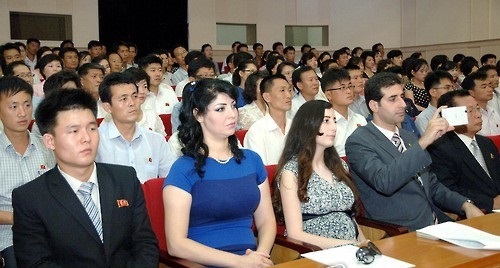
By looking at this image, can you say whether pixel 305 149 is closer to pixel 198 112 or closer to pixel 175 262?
pixel 198 112

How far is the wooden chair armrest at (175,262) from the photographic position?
2258mm

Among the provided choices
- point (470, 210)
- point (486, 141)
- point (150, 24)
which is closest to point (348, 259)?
point (470, 210)

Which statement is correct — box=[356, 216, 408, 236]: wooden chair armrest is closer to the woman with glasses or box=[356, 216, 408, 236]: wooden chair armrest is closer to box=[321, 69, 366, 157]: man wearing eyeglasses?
the woman with glasses

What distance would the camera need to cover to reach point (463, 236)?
214cm

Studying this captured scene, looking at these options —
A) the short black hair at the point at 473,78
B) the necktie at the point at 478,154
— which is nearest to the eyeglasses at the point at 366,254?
the necktie at the point at 478,154

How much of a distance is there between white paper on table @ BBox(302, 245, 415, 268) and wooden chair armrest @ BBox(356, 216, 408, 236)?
72 cm

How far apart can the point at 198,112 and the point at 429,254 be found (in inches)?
44.2

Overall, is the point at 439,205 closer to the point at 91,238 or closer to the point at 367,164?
the point at 367,164

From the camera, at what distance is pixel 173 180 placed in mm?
2402

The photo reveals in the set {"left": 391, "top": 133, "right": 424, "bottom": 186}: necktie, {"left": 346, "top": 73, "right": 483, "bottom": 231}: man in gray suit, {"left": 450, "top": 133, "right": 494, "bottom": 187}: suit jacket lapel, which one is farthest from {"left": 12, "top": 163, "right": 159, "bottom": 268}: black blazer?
{"left": 450, "top": 133, "right": 494, "bottom": 187}: suit jacket lapel

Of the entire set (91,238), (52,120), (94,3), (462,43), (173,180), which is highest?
(94,3)

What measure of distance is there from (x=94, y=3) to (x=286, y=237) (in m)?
8.72

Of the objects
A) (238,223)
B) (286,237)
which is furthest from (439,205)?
A: (238,223)

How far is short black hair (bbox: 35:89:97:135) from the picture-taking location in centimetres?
208
